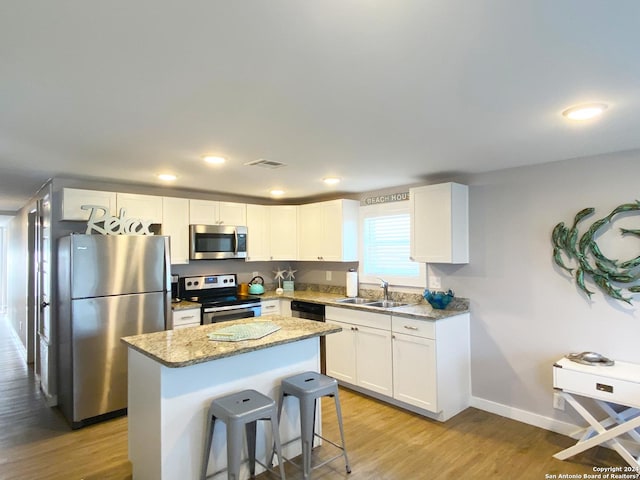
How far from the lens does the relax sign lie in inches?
139

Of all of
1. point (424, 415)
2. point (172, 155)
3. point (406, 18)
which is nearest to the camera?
point (406, 18)

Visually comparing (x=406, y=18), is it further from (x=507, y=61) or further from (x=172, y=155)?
(x=172, y=155)

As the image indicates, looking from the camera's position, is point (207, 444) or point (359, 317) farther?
point (359, 317)

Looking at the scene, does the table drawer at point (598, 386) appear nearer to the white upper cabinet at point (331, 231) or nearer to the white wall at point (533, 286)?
the white wall at point (533, 286)

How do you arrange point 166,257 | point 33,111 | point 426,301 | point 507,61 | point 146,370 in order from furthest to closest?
1. point 426,301
2. point 166,257
3. point 146,370
4. point 33,111
5. point 507,61

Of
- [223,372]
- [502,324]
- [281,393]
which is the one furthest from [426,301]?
[223,372]

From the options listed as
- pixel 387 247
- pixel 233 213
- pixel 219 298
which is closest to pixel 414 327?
pixel 387 247

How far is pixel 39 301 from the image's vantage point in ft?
13.5

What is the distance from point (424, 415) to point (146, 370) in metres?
2.45

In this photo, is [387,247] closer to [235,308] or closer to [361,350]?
[361,350]

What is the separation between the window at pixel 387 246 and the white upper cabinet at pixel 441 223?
0.41 metres

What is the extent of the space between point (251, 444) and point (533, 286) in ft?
8.56

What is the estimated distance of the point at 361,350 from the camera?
12.8ft

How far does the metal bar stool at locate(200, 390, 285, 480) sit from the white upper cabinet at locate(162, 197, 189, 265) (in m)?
2.36
